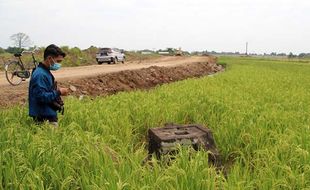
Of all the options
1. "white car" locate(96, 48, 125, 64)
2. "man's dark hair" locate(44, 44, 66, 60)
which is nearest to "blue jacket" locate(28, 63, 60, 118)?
"man's dark hair" locate(44, 44, 66, 60)

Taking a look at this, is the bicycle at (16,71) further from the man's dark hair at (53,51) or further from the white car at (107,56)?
the white car at (107,56)

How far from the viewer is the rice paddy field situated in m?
3.93

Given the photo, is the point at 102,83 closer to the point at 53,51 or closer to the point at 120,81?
the point at 120,81

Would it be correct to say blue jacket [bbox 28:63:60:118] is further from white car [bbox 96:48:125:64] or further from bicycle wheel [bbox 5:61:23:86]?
white car [bbox 96:48:125:64]

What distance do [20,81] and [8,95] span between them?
10.3 ft

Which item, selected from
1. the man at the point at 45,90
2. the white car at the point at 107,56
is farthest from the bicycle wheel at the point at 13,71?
the white car at the point at 107,56

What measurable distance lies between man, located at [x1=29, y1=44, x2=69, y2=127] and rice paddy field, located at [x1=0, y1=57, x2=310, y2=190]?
25 cm

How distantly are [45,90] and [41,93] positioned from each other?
9 cm

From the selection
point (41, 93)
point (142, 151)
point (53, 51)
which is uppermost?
point (53, 51)

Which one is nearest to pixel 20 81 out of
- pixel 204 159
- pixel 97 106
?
pixel 97 106

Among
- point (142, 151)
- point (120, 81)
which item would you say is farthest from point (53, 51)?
point (120, 81)

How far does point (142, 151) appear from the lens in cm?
536

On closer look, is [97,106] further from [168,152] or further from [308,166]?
[308,166]

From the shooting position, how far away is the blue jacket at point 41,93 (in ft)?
19.0
